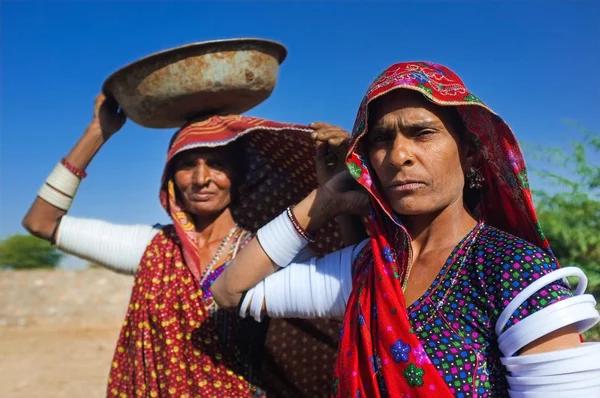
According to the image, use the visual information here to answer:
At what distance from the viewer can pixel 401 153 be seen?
191cm

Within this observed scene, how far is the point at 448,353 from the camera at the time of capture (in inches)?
67.6

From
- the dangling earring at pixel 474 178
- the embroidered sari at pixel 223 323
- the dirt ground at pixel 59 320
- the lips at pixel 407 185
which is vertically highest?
the dangling earring at pixel 474 178

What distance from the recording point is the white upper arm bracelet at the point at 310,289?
225 cm

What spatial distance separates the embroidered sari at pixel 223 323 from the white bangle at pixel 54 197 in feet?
2.07

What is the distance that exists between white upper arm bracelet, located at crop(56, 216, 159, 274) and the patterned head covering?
24cm

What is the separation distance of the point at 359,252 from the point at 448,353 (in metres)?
0.64

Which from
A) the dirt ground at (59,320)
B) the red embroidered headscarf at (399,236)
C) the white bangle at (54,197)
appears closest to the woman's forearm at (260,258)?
the red embroidered headscarf at (399,236)

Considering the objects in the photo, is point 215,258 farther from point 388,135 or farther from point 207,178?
point 388,135

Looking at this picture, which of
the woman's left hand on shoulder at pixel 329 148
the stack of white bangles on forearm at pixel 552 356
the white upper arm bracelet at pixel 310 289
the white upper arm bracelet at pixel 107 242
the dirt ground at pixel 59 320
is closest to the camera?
the stack of white bangles on forearm at pixel 552 356

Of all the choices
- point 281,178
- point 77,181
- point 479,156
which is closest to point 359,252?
point 479,156

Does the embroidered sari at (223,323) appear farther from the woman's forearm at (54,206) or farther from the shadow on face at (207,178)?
the woman's forearm at (54,206)

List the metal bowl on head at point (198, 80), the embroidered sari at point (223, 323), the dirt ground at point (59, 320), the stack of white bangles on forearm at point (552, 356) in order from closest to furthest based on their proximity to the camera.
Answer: the stack of white bangles on forearm at point (552, 356) < the metal bowl on head at point (198, 80) < the embroidered sari at point (223, 323) < the dirt ground at point (59, 320)

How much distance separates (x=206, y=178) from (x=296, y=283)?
3.28 feet

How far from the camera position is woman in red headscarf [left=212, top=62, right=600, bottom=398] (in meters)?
1.59
